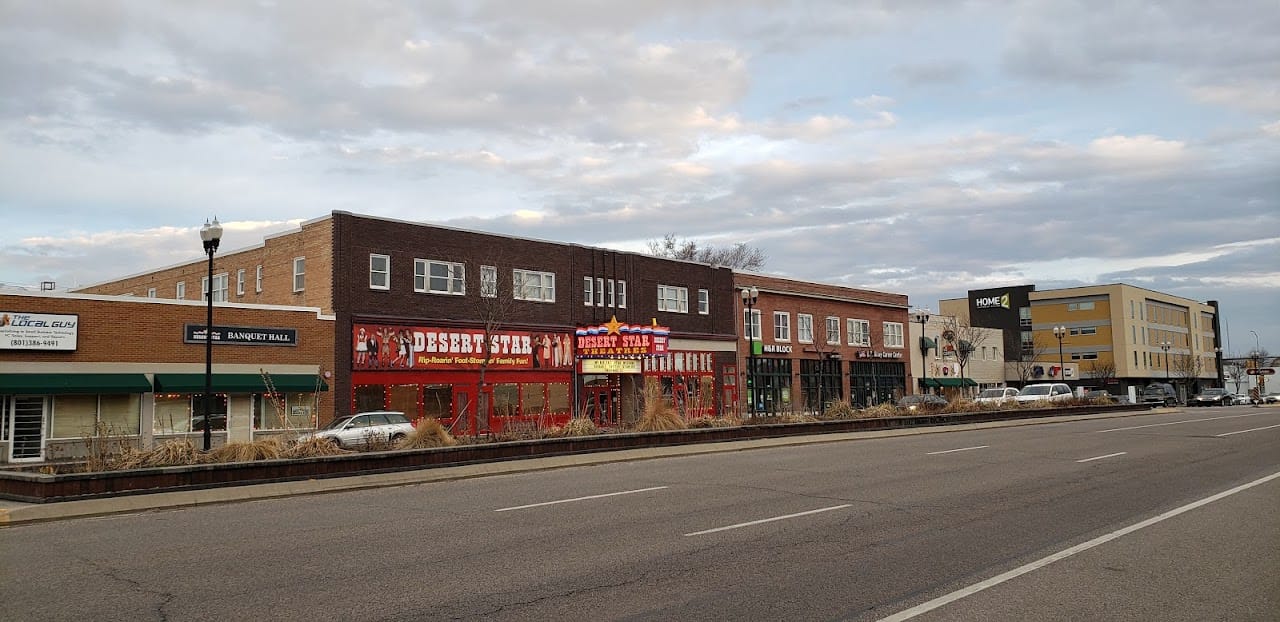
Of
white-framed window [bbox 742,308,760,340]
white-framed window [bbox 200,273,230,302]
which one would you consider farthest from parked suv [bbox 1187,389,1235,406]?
white-framed window [bbox 200,273,230,302]

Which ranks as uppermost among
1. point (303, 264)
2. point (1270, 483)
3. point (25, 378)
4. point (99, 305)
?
point (303, 264)

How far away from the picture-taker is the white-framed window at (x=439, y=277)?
40.5 meters

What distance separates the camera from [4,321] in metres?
28.7

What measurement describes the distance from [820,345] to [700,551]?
52271 mm

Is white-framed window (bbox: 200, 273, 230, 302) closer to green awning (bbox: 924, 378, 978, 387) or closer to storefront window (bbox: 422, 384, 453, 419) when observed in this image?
storefront window (bbox: 422, 384, 453, 419)

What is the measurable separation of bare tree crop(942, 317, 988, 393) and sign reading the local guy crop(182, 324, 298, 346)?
153 feet

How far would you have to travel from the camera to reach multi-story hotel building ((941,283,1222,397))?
10381 cm

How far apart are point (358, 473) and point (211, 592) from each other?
11374 mm

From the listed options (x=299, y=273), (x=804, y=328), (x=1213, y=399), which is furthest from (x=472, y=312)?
(x=1213, y=399)

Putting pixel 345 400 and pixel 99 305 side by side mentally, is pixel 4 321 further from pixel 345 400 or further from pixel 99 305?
pixel 345 400

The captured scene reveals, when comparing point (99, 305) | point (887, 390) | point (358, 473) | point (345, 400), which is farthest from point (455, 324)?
point (887, 390)

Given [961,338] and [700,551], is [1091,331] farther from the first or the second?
[700,551]

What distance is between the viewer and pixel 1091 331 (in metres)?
107

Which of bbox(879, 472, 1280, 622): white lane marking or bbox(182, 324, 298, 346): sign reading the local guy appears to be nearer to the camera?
bbox(879, 472, 1280, 622): white lane marking
